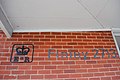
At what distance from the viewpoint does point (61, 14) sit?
6.82 feet

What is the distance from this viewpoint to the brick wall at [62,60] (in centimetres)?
212

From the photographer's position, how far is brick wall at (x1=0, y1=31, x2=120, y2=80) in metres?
2.12

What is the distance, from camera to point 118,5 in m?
1.96

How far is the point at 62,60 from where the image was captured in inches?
87.5

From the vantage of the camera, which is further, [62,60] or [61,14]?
[62,60]

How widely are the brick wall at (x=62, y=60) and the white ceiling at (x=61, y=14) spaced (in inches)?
5.8

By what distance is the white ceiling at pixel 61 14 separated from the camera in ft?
6.18

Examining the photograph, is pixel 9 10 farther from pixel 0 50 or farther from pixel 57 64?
pixel 57 64

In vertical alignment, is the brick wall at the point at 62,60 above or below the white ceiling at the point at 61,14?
below

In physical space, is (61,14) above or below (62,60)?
above

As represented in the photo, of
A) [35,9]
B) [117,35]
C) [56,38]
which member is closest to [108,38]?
[117,35]

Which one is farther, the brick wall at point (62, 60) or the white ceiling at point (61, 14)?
the brick wall at point (62, 60)

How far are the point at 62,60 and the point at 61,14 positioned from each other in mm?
666

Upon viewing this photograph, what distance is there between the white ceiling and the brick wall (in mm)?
147
